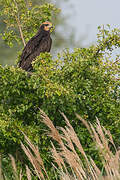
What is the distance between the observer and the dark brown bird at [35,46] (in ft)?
25.5

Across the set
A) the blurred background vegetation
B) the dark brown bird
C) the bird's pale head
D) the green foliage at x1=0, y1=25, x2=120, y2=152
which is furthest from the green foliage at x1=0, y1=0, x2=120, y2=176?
the blurred background vegetation

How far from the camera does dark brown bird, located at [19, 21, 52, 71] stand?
25.5 feet

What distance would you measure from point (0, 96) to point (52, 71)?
3.14ft

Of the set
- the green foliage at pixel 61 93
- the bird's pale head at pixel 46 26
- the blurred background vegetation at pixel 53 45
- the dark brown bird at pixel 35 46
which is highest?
the blurred background vegetation at pixel 53 45

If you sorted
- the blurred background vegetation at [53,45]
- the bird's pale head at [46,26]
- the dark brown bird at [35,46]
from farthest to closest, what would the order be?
1. the blurred background vegetation at [53,45]
2. the bird's pale head at [46,26]
3. the dark brown bird at [35,46]

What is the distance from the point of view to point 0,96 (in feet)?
22.3

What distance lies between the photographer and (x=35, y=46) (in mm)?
8109

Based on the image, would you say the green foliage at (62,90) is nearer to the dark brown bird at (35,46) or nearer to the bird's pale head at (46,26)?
the dark brown bird at (35,46)

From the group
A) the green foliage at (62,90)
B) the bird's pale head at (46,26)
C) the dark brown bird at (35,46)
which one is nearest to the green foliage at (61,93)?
the green foliage at (62,90)

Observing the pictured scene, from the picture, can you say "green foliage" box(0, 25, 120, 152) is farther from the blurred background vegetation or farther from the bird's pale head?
the blurred background vegetation

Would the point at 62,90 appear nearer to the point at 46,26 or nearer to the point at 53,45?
the point at 46,26

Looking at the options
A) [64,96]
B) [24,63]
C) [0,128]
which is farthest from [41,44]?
[0,128]

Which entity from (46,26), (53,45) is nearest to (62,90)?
(46,26)

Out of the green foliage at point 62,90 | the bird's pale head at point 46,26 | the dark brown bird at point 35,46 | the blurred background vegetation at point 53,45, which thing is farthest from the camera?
the blurred background vegetation at point 53,45
